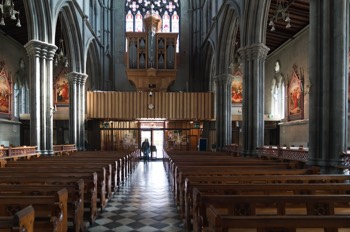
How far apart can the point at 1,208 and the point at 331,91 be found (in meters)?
7.09

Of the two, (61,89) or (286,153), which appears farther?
(61,89)

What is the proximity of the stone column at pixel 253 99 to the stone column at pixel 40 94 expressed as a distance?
8322 mm

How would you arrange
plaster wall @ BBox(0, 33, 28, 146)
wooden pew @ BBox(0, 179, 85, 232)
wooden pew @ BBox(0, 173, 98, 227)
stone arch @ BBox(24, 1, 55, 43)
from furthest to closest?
plaster wall @ BBox(0, 33, 28, 146)
stone arch @ BBox(24, 1, 55, 43)
wooden pew @ BBox(0, 173, 98, 227)
wooden pew @ BBox(0, 179, 85, 232)

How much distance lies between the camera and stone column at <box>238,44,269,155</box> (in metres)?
13.0

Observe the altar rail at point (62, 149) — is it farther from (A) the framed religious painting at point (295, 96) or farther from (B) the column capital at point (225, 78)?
(A) the framed religious painting at point (295, 96)

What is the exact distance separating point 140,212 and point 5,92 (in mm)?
17477

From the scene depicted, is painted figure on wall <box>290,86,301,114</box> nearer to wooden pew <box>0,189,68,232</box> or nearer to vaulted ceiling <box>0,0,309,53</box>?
vaulted ceiling <box>0,0,309,53</box>

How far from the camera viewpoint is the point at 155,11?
89.2 ft

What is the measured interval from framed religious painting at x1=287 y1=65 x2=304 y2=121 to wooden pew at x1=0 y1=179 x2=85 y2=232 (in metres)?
16.4

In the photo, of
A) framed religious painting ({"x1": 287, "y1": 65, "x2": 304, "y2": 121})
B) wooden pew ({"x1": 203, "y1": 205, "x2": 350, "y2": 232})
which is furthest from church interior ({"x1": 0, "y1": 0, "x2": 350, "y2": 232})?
framed religious painting ({"x1": 287, "y1": 65, "x2": 304, "y2": 121})

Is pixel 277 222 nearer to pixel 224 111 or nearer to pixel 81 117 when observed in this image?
pixel 224 111

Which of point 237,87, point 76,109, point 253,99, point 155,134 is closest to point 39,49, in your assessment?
point 76,109

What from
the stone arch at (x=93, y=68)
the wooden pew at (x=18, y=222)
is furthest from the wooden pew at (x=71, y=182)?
the stone arch at (x=93, y=68)

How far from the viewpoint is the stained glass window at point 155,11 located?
27.2 metres
